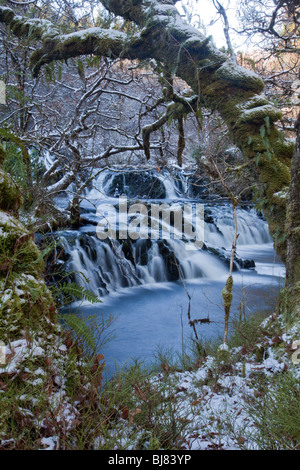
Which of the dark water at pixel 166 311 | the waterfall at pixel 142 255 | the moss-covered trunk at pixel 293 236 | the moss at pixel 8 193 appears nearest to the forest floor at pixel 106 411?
the moss-covered trunk at pixel 293 236

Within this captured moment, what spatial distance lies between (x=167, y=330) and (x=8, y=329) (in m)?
4.96

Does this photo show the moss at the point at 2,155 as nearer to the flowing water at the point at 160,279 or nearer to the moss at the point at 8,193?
the moss at the point at 8,193

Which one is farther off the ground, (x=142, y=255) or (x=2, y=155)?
(x=2, y=155)

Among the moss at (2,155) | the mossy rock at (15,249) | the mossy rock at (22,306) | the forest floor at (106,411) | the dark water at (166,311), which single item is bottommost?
the dark water at (166,311)

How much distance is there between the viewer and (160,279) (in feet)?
30.1

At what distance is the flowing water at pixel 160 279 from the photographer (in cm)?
598

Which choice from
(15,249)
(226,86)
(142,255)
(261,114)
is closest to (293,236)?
(261,114)

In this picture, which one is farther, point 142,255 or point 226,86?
point 142,255

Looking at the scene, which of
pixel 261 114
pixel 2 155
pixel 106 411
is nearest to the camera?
pixel 106 411

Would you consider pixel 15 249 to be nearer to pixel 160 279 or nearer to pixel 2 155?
pixel 2 155

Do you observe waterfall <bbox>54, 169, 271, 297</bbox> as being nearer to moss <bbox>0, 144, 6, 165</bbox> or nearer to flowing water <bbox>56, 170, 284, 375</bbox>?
flowing water <bbox>56, 170, 284, 375</bbox>

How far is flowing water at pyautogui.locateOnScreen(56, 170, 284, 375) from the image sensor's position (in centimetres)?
598

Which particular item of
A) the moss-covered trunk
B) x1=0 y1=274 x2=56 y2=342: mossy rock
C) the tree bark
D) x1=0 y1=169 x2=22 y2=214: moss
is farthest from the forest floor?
the tree bark

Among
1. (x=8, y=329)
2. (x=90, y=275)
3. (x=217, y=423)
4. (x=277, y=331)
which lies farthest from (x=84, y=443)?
(x=90, y=275)
